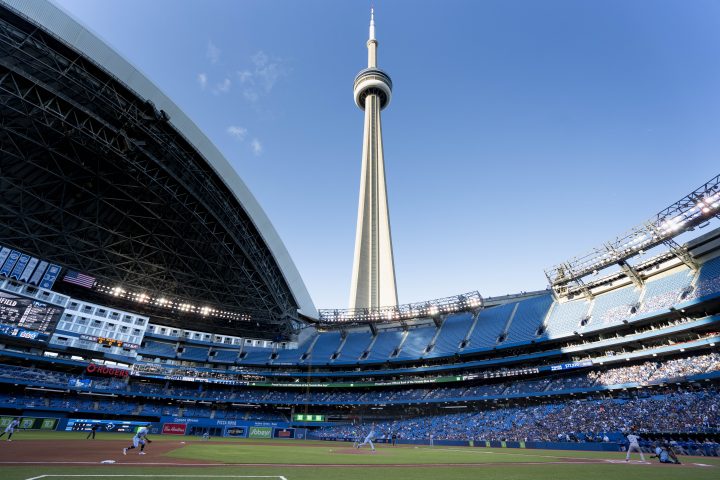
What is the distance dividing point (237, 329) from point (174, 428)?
881 inches

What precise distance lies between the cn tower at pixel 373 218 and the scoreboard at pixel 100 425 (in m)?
48.8

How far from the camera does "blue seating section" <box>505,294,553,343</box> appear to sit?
5569 centimetres

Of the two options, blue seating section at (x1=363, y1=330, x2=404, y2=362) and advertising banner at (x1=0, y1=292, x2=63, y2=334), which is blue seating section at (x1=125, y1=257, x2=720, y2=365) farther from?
advertising banner at (x1=0, y1=292, x2=63, y2=334)

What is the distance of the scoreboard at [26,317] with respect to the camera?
4709 centimetres

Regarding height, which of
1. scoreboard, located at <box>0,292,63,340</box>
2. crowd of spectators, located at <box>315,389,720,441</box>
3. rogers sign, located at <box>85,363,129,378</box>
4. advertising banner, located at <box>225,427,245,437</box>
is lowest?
advertising banner, located at <box>225,427,245,437</box>

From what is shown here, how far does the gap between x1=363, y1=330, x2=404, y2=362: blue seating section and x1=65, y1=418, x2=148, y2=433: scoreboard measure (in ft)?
118

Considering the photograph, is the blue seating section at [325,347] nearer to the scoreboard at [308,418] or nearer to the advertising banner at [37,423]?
the scoreboard at [308,418]

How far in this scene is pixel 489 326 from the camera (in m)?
62.5

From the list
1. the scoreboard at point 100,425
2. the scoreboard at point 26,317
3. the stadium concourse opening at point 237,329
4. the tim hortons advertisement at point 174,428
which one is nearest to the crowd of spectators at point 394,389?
the stadium concourse opening at point 237,329

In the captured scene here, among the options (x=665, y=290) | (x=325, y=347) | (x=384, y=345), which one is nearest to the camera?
(x=665, y=290)

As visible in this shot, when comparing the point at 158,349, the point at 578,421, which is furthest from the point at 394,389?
the point at 158,349

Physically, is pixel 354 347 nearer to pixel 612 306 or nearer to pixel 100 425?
pixel 100 425

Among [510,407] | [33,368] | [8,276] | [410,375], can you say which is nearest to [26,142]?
[8,276]

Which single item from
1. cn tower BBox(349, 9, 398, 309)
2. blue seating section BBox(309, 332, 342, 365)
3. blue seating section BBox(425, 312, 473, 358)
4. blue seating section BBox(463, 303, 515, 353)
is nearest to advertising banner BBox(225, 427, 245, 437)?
blue seating section BBox(309, 332, 342, 365)
